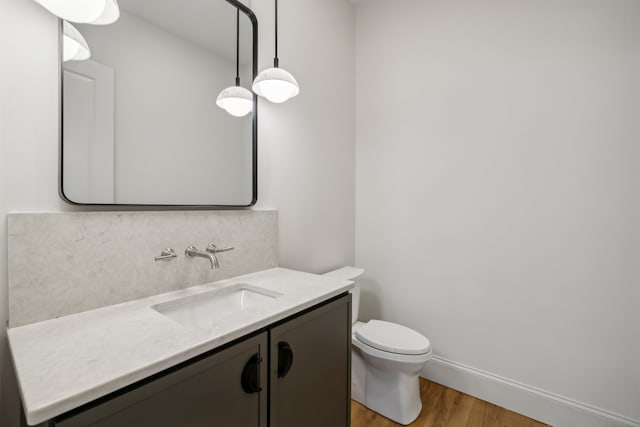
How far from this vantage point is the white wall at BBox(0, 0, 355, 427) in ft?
2.76

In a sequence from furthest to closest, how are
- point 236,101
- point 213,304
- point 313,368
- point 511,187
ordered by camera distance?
point 511,187, point 236,101, point 213,304, point 313,368

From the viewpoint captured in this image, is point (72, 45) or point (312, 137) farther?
point (312, 137)

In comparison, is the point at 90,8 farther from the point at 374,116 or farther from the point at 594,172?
the point at 594,172

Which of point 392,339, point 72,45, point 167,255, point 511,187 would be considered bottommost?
point 392,339

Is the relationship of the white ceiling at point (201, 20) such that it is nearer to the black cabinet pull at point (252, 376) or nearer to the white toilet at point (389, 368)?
the black cabinet pull at point (252, 376)

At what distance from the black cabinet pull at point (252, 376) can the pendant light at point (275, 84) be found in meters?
1.13

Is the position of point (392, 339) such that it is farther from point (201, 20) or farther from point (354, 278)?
point (201, 20)

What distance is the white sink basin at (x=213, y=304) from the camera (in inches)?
42.3

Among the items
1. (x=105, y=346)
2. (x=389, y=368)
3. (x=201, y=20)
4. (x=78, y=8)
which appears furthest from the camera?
(x=389, y=368)

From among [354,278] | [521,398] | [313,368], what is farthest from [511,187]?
[313,368]

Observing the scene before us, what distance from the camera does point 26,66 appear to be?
86 cm

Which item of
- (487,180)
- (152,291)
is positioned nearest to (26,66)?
(152,291)

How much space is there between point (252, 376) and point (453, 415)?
1.43m

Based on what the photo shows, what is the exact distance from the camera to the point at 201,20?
132 cm
